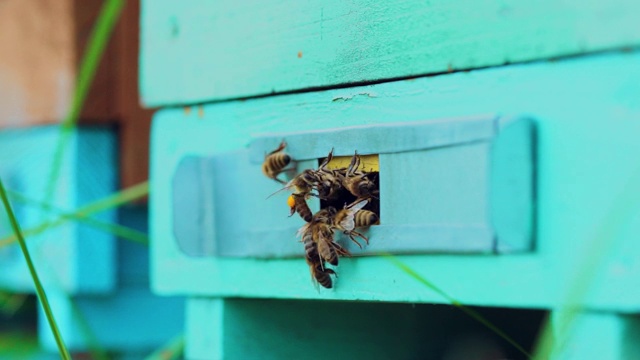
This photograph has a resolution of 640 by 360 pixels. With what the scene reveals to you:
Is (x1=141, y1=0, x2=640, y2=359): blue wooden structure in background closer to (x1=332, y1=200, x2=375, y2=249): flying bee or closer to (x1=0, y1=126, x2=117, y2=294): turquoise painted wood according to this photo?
(x1=332, y1=200, x2=375, y2=249): flying bee

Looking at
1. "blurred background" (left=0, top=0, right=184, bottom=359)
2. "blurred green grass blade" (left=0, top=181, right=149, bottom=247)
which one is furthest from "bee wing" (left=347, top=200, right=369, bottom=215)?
"blurred background" (left=0, top=0, right=184, bottom=359)

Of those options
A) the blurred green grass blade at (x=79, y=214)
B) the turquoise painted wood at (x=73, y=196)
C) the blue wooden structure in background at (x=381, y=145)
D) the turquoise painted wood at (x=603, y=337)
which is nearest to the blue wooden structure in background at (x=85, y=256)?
the turquoise painted wood at (x=73, y=196)

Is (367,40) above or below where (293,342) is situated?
above

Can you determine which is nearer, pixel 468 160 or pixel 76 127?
pixel 468 160

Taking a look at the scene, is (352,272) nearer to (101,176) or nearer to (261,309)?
(261,309)

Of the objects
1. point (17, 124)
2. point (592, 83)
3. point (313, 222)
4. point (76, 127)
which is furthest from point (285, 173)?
point (17, 124)

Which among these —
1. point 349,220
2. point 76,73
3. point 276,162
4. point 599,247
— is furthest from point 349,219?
point 76,73
